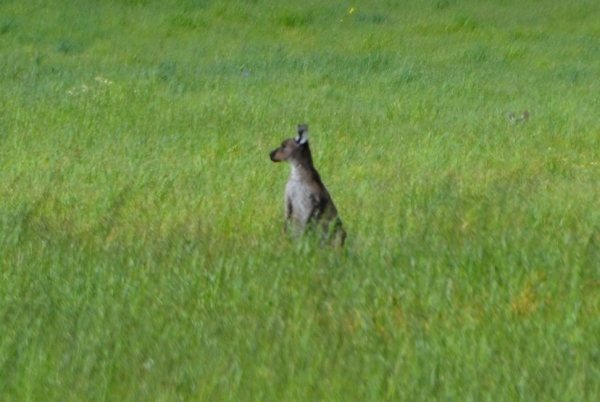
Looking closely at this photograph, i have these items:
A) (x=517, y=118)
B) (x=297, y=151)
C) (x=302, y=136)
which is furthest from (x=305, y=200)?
(x=517, y=118)

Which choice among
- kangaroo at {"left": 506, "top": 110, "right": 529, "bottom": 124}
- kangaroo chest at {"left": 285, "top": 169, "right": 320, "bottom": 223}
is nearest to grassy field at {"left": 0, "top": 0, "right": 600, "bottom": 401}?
kangaroo at {"left": 506, "top": 110, "right": 529, "bottom": 124}

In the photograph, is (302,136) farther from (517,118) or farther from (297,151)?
(517,118)

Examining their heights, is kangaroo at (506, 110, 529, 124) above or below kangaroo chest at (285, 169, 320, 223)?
below

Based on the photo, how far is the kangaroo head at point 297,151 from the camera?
7.37 m

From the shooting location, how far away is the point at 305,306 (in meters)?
5.22

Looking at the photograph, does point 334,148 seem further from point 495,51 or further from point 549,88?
point 495,51

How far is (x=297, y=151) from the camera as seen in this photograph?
7.41 meters

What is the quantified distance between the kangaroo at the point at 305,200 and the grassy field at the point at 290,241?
0.21 metres

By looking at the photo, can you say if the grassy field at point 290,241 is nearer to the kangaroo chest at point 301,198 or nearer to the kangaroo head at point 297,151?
the kangaroo chest at point 301,198

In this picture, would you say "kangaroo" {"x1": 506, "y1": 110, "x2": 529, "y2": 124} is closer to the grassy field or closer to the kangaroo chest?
the grassy field

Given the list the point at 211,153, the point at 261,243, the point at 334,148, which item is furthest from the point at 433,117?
the point at 261,243

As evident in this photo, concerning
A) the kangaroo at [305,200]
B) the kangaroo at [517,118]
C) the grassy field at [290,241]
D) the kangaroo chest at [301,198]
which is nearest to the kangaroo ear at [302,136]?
the kangaroo at [305,200]

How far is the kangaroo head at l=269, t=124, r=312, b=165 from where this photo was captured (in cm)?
737

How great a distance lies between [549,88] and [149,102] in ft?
19.7
